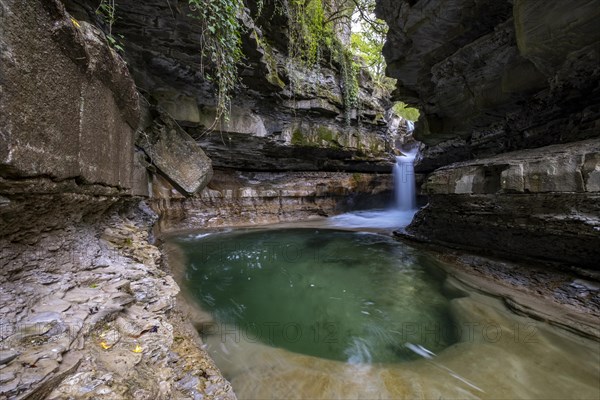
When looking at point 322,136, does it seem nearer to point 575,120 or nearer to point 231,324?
point 575,120

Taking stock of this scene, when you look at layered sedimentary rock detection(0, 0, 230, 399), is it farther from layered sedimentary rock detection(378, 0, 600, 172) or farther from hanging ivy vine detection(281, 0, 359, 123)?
hanging ivy vine detection(281, 0, 359, 123)

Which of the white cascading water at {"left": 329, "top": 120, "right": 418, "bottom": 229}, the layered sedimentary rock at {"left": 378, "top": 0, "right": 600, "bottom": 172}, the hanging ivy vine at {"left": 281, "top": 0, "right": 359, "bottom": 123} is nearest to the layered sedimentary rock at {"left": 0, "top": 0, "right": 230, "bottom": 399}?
the layered sedimentary rock at {"left": 378, "top": 0, "right": 600, "bottom": 172}

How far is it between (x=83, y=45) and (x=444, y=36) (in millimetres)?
5383

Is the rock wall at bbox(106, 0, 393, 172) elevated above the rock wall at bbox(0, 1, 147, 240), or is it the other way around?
the rock wall at bbox(106, 0, 393, 172)

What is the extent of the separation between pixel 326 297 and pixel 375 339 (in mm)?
953

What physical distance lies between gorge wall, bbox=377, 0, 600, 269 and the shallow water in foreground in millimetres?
1253

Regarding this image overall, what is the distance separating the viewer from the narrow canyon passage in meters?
1.21

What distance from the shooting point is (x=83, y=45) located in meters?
1.46

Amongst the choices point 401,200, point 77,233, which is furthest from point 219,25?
point 401,200

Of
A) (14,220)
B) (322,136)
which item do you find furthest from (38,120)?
(322,136)

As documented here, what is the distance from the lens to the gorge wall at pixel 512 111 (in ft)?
10.6

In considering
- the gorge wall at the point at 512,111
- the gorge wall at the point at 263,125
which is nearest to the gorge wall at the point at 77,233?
the gorge wall at the point at 263,125

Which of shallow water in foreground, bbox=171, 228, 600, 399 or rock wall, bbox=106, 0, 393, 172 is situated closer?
shallow water in foreground, bbox=171, 228, 600, 399

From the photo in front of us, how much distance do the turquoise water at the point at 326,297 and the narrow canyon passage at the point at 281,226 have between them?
1.2 inches
